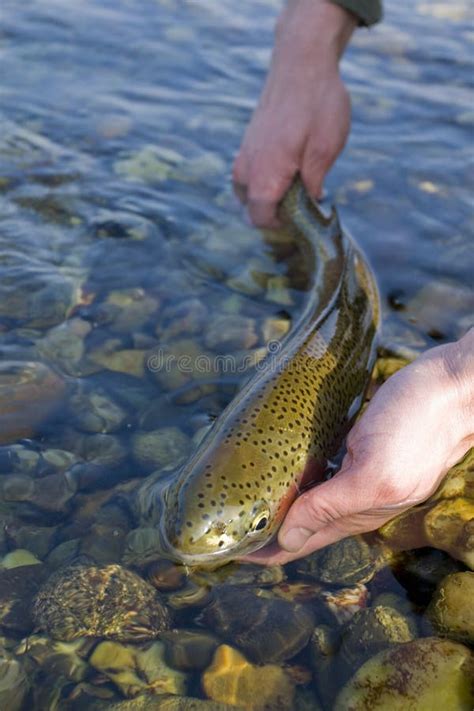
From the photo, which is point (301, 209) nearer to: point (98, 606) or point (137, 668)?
point (98, 606)

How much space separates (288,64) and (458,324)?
2.36 m

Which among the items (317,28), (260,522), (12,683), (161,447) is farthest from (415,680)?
(317,28)

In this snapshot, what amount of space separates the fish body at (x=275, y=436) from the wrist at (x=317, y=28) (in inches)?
78.4

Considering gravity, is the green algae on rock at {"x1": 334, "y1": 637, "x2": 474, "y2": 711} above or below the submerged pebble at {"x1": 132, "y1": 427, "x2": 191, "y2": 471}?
above

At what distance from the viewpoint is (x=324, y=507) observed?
2.85 meters

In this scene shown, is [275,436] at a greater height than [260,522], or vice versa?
[275,436]

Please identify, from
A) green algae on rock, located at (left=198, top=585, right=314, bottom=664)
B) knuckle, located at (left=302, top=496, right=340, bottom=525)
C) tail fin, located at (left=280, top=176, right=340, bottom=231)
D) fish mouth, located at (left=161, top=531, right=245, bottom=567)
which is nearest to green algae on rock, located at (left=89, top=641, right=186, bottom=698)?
green algae on rock, located at (left=198, top=585, right=314, bottom=664)

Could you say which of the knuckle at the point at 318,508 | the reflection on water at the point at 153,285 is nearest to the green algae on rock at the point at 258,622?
the reflection on water at the point at 153,285

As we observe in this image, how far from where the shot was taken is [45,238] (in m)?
5.15

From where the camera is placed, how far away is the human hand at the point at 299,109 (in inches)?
215

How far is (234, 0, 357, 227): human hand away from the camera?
5.46 m

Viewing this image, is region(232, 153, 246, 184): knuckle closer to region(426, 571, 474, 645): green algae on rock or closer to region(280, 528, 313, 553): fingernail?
region(280, 528, 313, 553): fingernail

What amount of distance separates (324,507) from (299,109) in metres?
3.55

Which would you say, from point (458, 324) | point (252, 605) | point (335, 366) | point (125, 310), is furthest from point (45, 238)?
point (252, 605)
